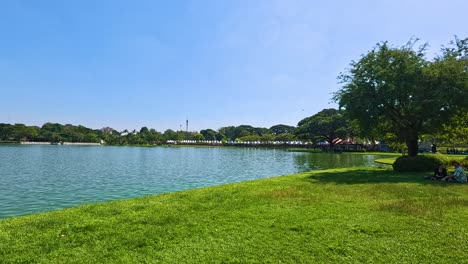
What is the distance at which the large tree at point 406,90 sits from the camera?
19.6 metres

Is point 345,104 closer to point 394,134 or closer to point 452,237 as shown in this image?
point 394,134

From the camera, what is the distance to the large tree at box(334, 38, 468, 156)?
19.6m

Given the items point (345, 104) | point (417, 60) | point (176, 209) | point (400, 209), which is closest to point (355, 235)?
point (400, 209)

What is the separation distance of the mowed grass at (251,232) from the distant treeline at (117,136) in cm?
11144

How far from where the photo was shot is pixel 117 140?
158375 millimetres

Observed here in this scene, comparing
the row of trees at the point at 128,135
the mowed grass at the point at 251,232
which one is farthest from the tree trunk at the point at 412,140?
the row of trees at the point at 128,135

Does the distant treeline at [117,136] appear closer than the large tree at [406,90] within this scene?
No

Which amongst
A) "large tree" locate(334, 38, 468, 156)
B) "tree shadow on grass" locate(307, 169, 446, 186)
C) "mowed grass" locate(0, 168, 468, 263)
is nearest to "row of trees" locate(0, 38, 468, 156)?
"large tree" locate(334, 38, 468, 156)

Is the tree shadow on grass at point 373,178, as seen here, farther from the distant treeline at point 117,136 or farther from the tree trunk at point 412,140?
the distant treeline at point 117,136

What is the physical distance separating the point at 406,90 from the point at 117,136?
159379 mm

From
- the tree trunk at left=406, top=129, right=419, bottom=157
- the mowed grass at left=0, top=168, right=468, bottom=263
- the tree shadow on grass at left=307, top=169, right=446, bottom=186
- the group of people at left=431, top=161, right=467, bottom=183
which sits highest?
the tree trunk at left=406, top=129, right=419, bottom=157

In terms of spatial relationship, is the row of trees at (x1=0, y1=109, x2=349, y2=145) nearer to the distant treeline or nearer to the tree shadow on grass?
the distant treeline

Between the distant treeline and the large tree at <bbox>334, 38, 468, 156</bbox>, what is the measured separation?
96645 mm

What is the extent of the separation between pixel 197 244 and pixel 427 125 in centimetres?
2123
